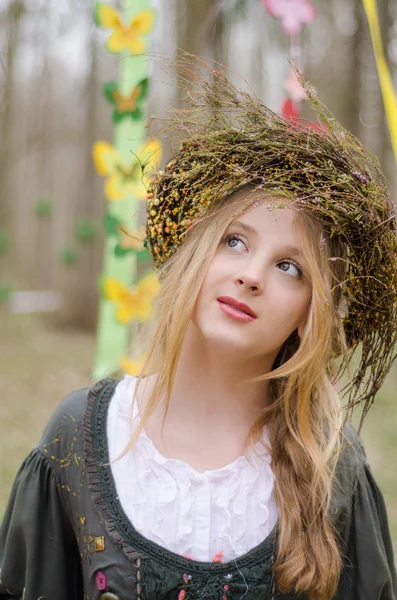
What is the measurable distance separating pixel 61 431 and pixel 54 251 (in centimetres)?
1074

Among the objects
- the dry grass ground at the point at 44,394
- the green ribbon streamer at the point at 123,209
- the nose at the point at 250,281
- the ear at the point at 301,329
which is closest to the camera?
the nose at the point at 250,281

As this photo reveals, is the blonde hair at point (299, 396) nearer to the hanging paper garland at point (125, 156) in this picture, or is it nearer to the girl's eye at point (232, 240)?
the girl's eye at point (232, 240)

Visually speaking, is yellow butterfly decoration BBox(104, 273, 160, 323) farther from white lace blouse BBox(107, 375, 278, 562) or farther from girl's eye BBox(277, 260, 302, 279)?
girl's eye BBox(277, 260, 302, 279)

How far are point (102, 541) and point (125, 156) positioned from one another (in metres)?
2.00

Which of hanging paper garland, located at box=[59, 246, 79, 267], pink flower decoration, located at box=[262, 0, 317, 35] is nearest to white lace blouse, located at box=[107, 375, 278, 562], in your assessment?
pink flower decoration, located at box=[262, 0, 317, 35]

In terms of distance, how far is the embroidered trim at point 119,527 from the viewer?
1.38 meters

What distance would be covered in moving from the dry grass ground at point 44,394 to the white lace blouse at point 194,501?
1379 millimetres

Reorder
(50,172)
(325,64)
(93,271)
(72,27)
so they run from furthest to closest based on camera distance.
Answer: (50,172)
(93,271)
(325,64)
(72,27)

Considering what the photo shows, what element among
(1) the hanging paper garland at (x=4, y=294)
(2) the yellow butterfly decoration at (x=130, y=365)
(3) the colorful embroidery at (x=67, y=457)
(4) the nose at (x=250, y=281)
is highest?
(4) the nose at (x=250, y=281)

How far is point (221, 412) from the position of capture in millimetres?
1555

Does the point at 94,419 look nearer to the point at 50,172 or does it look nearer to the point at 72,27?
the point at 72,27

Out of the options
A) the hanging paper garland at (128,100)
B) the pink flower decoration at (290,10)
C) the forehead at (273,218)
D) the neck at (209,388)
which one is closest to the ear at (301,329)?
the neck at (209,388)

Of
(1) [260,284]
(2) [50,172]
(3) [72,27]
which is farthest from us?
(2) [50,172]

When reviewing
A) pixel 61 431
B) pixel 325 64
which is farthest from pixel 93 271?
pixel 61 431
